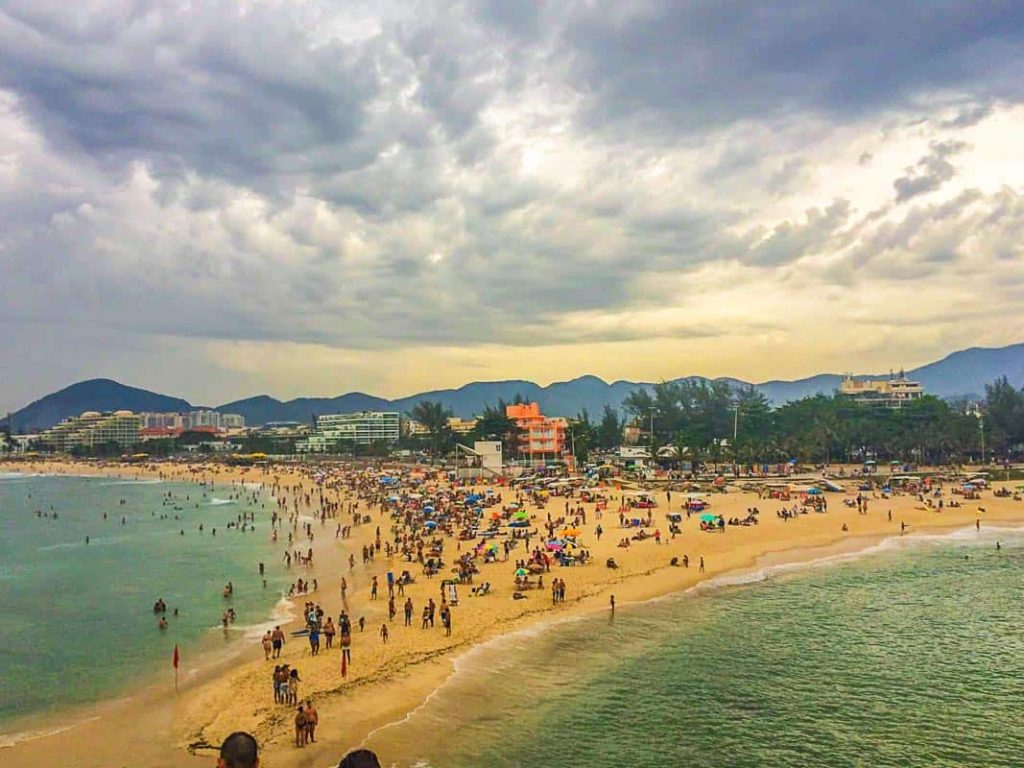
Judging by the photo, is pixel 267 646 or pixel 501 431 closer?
pixel 267 646

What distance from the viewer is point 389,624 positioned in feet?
81.2

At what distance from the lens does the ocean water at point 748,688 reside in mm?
15055

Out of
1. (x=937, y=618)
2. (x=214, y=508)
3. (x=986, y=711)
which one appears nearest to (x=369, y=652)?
(x=986, y=711)

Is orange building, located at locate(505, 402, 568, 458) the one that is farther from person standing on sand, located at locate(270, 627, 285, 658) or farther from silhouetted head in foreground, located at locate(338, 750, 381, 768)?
silhouetted head in foreground, located at locate(338, 750, 381, 768)

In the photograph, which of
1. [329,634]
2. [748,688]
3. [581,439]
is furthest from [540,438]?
[748,688]

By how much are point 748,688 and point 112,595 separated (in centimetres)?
2498

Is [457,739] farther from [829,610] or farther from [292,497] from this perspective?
[292,497]

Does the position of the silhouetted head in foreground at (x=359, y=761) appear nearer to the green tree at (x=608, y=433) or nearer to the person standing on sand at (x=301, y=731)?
the person standing on sand at (x=301, y=731)

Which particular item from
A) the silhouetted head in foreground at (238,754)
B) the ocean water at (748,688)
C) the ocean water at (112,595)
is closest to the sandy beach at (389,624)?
the ocean water at (748,688)

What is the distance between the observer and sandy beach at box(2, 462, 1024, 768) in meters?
15.9

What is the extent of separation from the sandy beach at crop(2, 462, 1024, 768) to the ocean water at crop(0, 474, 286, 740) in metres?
1.71

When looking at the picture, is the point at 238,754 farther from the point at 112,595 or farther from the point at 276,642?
the point at 112,595

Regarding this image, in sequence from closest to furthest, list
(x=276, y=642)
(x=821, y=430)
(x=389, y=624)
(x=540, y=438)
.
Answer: (x=276, y=642) → (x=389, y=624) → (x=821, y=430) → (x=540, y=438)

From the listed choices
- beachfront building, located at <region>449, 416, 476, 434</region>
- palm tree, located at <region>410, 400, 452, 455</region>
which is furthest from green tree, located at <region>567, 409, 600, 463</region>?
palm tree, located at <region>410, 400, 452, 455</region>
